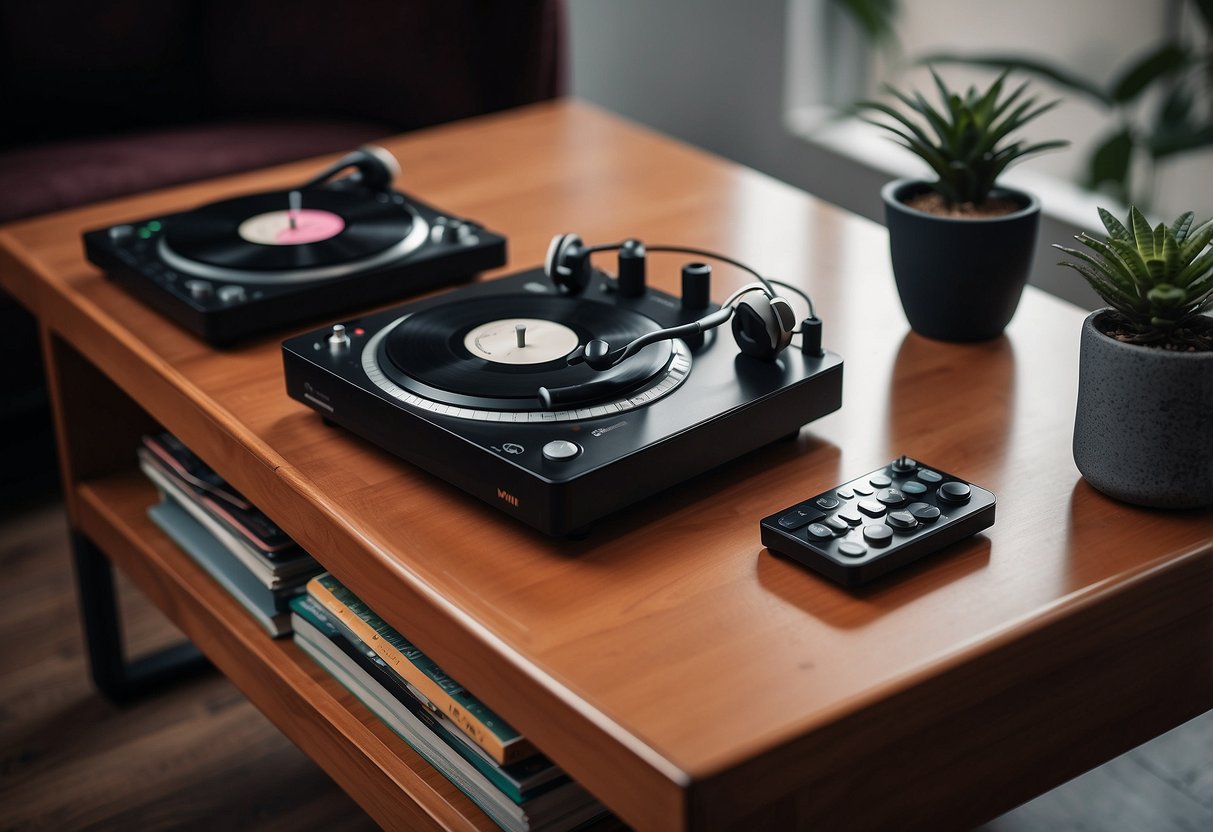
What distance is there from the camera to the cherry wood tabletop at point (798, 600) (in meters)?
0.71

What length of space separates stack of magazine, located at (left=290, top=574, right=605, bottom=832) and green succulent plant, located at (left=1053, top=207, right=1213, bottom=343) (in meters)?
0.48

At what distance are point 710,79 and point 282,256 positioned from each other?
71.7 inches

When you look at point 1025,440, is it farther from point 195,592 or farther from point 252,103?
point 252,103

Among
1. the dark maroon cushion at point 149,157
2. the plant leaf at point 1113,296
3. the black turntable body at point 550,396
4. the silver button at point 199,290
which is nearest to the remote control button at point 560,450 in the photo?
the black turntable body at point 550,396

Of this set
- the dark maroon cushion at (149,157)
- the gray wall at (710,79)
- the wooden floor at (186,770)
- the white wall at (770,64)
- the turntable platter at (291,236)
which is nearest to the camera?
the turntable platter at (291,236)

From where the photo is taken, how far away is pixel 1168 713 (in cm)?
89

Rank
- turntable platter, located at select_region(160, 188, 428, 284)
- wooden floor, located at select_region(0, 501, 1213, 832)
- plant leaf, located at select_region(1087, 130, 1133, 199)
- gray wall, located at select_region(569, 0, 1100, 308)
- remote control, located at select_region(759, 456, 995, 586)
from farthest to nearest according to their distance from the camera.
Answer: gray wall, located at select_region(569, 0, 1100, 308) < plant leaf, located at select_region(1087, 130, 1133, 199) < wooden floor, located at select_region(0, 501, 1213, 832) < turntable platter, located at select_region(160, 188, 428, 284) < remote control, located at select_region(759, 456, 995, 586)

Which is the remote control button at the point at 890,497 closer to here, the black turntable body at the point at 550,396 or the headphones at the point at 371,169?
the black turntable body at the point at 550,396

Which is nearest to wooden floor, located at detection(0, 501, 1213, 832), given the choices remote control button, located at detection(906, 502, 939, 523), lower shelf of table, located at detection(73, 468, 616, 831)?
lower shelf of table, located at detection(73, 468, 616, 831)

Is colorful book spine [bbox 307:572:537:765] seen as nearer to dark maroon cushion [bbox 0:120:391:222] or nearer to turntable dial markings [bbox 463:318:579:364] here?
turntable dial markings [bbox 463:318:579:364]

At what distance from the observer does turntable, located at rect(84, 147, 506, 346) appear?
1.17 m

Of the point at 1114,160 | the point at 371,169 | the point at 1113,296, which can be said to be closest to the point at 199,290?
the point at 371,169

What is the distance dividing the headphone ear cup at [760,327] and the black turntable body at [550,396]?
13 millimetres

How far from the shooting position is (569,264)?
1116 millimetres
